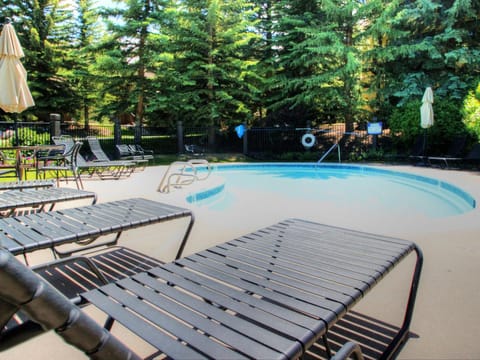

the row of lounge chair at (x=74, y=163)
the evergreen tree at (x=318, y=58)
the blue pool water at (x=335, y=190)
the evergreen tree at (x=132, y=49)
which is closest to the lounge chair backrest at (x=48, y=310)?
the blue pool water at (x=335, y=190)

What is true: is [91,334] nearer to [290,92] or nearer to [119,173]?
[119,173]

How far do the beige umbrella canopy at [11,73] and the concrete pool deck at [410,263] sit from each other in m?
2.31

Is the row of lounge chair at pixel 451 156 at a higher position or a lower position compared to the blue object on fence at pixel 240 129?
lower

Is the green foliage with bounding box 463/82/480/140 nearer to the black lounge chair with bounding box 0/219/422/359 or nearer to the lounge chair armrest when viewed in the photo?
the black lounge chair with bounding box 0/219/422/359

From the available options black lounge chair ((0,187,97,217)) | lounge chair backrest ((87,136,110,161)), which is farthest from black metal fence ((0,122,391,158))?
black lounge chair ((0,187,97,217))

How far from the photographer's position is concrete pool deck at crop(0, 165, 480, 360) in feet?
5.91

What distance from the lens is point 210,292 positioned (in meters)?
1.46

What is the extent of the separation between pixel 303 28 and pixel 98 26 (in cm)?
1507

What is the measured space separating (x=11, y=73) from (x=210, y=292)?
21.3 ft

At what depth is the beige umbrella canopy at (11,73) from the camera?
19.3 ft

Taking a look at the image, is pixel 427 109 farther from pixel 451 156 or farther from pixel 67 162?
pixel 67 162

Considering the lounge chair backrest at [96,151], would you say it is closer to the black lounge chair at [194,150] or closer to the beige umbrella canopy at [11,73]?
the beige umbrella canopy at [11,73]

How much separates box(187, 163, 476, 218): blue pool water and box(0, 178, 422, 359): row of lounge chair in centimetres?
365

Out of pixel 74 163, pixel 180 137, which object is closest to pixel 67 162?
pixel 74 163
